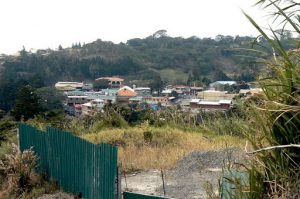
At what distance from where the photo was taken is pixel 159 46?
125375 millimetres

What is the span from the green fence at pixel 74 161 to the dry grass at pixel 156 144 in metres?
1.83

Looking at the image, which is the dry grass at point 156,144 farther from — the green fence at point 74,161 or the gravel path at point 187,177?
the green fence at point 74,161

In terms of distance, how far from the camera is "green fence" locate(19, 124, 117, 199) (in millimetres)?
6614

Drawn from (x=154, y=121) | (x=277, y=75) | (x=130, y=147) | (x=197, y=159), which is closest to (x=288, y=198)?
(x=277, y=75)

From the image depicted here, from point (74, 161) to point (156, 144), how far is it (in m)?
5.07

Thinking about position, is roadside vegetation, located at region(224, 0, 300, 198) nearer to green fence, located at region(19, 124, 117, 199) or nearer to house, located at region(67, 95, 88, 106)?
green fence, located at region(19, 124, 117, 199)

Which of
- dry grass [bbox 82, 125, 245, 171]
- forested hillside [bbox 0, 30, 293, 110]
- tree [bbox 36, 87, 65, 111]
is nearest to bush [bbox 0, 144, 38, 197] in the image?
dry grass [bbox 82, 125, 245, 171]

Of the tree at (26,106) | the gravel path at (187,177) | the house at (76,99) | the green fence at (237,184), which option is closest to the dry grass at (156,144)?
the gravel path at (187,177)

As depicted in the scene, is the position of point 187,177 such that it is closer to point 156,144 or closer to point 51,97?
point 156,144

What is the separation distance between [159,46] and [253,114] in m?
124

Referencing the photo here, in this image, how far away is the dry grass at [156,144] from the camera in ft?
35.6

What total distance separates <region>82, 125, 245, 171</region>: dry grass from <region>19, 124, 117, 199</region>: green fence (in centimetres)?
183

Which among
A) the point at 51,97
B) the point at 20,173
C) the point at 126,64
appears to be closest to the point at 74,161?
the point at 20,173

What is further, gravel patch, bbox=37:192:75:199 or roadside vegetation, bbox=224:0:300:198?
gravel patch, bbox=37:192:75:199
